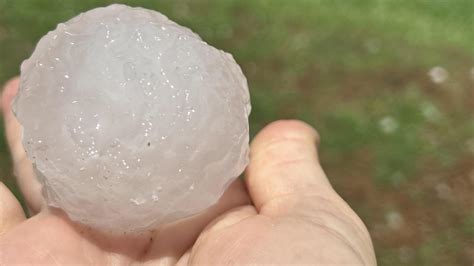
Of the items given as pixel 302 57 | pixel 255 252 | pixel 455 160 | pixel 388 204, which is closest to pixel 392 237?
pixel 388 204

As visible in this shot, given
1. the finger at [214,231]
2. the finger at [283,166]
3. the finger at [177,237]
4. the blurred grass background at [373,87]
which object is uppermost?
the finger at [283,166]

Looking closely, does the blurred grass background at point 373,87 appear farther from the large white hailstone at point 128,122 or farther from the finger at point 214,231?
the large white hailstone at point 128,122

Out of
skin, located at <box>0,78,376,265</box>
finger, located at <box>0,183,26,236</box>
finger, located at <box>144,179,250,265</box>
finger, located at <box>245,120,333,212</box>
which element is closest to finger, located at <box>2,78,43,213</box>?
skin, located at <box>0,78,376,265</box>

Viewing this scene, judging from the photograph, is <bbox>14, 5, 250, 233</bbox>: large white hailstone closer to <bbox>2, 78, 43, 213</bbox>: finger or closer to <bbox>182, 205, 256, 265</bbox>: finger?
<bbox>182, 205, 256, 265</bbox>: finger

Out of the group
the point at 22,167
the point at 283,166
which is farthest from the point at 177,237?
the point at 22,167

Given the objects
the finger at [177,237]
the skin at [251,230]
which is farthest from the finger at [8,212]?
the finger at [177,237]
